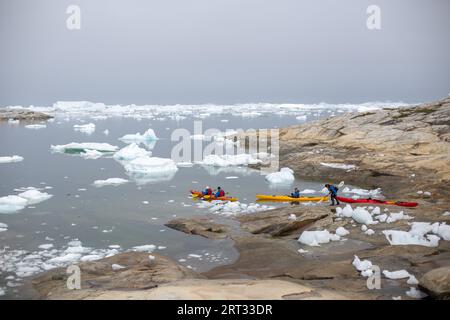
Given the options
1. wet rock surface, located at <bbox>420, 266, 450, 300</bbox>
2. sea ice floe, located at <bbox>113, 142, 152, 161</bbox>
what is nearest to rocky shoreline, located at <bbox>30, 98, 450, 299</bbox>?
wet rock surface, located at <bbox>420, 266, 450, 300</bbox>

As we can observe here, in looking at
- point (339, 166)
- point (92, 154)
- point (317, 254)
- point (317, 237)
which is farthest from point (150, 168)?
point (317, 254)

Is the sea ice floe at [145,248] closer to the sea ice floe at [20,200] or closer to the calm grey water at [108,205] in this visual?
the calm grey water at [108,205]

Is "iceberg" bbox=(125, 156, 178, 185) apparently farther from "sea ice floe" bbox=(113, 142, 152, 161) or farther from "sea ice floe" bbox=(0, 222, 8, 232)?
"sea ice floe" bbox=(0, 222, 8, 232)

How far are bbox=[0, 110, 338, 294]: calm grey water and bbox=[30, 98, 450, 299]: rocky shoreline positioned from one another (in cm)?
101

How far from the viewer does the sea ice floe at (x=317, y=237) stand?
498 inches

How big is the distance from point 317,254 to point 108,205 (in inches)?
407

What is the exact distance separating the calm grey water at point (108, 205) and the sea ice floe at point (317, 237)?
84.1 inches

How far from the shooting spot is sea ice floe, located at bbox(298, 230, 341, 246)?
41.5ft

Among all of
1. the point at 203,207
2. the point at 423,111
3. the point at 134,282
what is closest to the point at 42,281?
the point at 134,282

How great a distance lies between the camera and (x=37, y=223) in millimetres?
15789

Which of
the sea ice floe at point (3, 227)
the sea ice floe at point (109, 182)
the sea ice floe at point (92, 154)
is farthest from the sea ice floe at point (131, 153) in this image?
the sea ice floe at point (3, 227)

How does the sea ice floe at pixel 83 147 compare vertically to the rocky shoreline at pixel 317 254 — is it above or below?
above

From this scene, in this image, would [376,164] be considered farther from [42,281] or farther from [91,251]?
[42,281]

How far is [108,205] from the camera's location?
1880 cm
